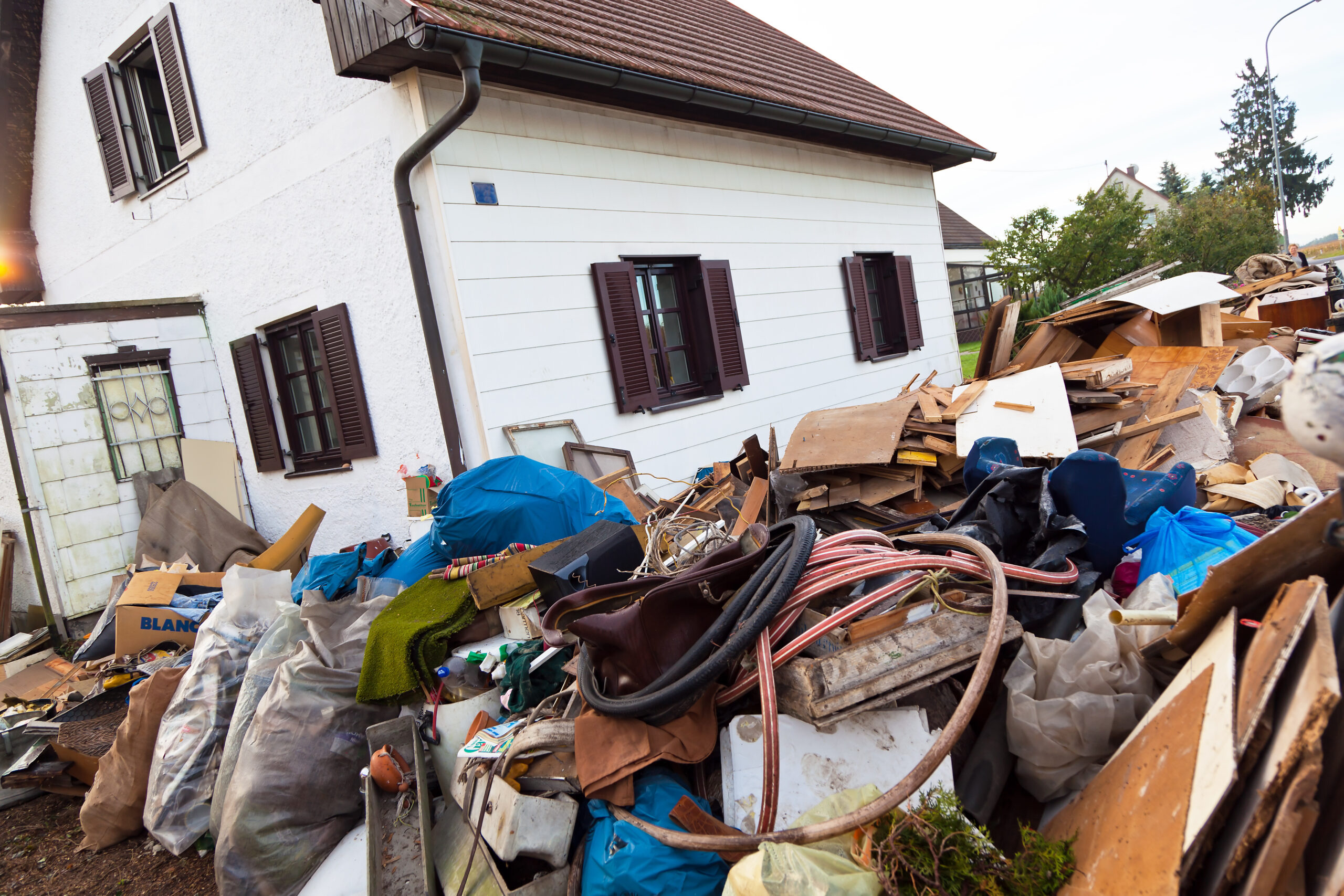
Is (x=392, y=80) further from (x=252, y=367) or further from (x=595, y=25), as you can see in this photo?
(x=252, y=367)

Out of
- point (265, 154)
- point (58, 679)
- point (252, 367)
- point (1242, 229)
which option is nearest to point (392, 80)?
point (265, 154)

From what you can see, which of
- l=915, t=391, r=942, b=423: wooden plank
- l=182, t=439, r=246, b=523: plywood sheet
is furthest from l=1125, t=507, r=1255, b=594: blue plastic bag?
l=182, t=439, r=246, b=523: plywood sheet

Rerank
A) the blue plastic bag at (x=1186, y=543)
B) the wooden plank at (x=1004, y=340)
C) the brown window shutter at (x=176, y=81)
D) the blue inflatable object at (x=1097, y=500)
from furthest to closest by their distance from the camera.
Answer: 1. the wooden plank at (x=1004, y=340)
2. the brown window shutter at (x=176, y=81)
3. the blue inflatable object at (x=1097, y=500)
4. the blue plastic bag at (x=1186, y=543)

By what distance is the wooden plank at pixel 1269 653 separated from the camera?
144 centimetres

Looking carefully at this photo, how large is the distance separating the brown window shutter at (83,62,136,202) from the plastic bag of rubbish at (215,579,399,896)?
6.78 m

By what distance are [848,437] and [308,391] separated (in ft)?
16.0

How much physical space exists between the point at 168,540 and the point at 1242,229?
30305mm

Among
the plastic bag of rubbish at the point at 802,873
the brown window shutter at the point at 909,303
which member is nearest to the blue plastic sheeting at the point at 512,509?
the plastic bag of rubbish at the point at 802,873

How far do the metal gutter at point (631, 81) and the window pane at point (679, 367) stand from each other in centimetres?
214

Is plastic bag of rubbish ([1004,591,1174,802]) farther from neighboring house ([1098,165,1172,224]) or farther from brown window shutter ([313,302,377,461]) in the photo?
neighboring house ([1098,165,1172,224])

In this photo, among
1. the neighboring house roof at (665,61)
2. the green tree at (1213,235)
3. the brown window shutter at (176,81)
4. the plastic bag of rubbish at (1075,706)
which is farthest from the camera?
the green tree at (1213,235)

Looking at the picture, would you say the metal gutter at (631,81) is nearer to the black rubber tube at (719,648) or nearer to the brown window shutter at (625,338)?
the brown window shutter at (625,338)

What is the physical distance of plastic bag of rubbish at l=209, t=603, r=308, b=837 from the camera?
332cm

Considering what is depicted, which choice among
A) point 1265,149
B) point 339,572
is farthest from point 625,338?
point 1265,149
